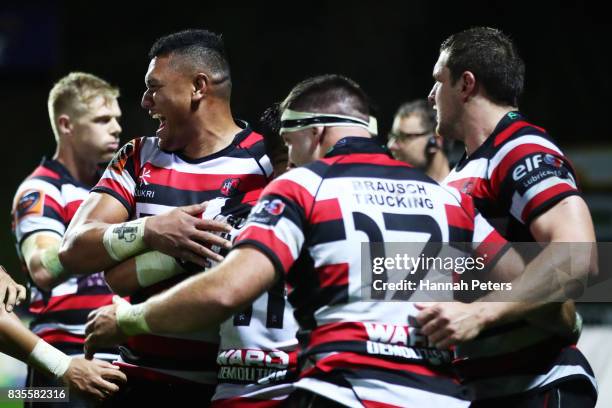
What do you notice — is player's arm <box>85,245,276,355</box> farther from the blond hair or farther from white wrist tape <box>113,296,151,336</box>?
the blond hair

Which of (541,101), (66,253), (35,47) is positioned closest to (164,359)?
(66,253)

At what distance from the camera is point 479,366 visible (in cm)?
309

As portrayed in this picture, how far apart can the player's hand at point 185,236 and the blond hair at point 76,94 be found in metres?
2.17

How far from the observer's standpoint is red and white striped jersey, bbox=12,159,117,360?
4.41m

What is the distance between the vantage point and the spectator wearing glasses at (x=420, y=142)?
5324 millimetres

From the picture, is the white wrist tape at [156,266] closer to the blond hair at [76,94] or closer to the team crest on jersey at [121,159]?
the team crest on jersey at [121,159]

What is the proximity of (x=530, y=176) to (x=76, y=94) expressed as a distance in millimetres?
2930

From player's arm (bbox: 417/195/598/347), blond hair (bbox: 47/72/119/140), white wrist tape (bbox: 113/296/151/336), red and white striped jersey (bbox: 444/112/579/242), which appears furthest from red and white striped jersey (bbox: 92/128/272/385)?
blond hair (bbox: 47/72/119/140)

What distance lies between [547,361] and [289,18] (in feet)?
27.5

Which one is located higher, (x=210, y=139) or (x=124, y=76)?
(x=124, y=76)

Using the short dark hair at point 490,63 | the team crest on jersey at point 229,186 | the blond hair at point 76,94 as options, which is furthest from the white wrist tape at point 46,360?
the blond hair at point 76,94

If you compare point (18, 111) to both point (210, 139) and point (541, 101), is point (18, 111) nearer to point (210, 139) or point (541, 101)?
point (541, 101)

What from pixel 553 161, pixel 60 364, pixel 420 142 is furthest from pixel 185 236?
pixel 420 142

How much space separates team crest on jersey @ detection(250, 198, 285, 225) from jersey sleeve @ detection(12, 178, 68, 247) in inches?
86.6
